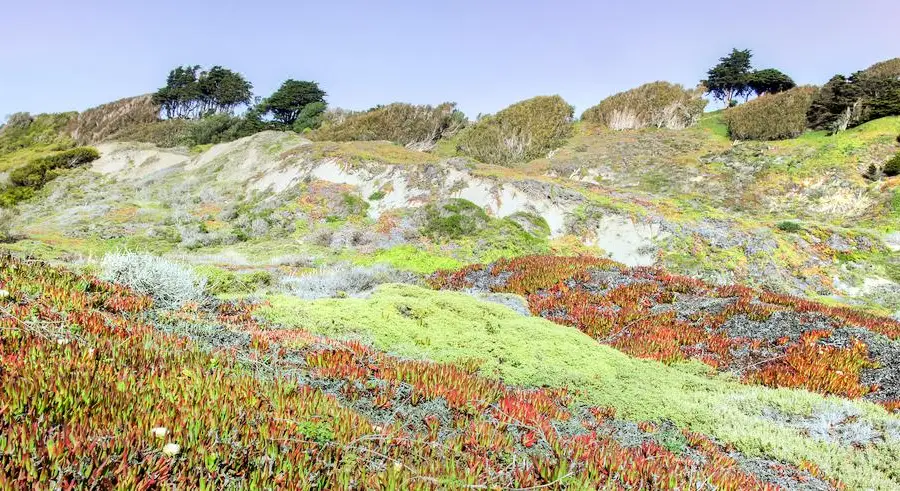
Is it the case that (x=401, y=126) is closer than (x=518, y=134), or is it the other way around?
(x=518, y=134)

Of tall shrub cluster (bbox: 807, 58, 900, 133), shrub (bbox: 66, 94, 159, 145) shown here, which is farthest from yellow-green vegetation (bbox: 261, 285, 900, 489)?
shrub (bbox: 66, 94, 159, 145)

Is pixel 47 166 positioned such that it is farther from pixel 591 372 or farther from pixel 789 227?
pixel 789 227

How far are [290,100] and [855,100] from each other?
6299 centimetres

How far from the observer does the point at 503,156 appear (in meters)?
45.5

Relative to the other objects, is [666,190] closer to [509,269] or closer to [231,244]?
[509,269]

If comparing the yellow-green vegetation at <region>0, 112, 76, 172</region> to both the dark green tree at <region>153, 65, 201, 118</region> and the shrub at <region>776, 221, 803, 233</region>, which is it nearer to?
the dark green tree at <region>153, 65, 201, 118</region>

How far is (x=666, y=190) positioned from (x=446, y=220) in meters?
20.2

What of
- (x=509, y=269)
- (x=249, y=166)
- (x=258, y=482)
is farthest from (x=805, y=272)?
(x=249, y=166)

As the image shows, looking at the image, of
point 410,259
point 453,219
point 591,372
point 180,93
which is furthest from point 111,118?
point 591,372

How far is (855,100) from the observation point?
124 ft

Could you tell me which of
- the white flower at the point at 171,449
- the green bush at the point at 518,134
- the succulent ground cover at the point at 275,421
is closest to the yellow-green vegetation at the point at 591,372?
the succulent ground cover at the point at 275,421

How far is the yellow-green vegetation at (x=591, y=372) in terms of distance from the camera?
15.4 ft

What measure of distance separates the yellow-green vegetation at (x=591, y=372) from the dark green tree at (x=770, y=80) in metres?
67.5

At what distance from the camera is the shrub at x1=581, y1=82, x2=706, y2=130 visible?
5162 centimetres
